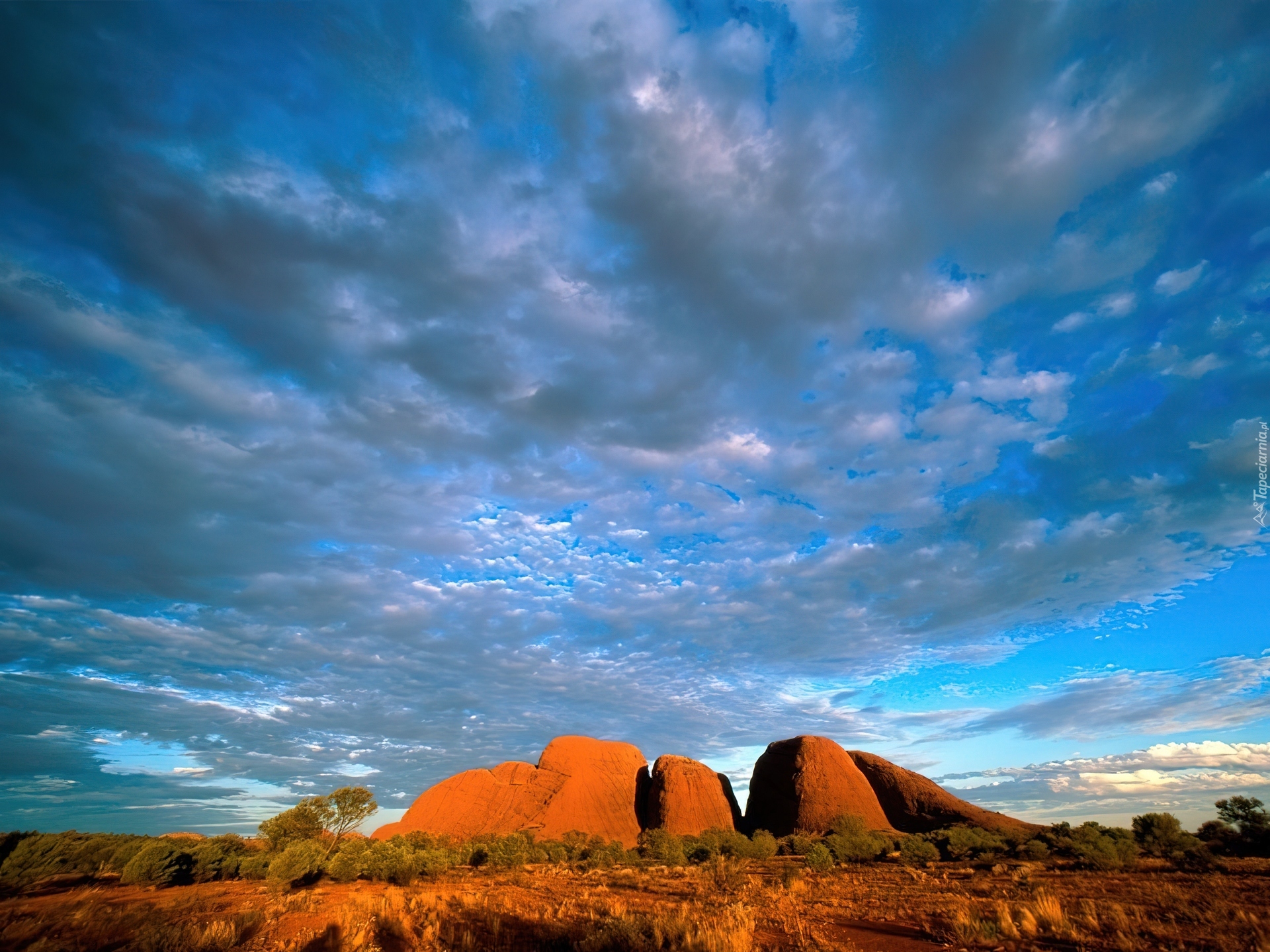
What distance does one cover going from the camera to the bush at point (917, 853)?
120ft

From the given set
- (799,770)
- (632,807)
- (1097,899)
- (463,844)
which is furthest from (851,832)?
(1097,899)

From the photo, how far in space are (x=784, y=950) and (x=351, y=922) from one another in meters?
12.2

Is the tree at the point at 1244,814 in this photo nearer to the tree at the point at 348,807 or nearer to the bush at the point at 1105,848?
the bush at the point at 1105,848

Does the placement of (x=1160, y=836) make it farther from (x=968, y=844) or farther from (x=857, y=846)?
(x=857, y=846)

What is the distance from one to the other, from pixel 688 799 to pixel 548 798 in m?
17.9

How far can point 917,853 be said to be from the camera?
38.4 m

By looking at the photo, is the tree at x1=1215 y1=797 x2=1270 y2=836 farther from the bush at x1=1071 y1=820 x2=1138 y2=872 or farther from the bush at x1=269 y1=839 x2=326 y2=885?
the bush at x1=269 y1=839 x2=326 y2=885

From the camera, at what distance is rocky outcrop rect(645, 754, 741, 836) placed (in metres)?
65.7

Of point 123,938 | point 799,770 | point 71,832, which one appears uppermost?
point 799,770

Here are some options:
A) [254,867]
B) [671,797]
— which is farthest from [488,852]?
[671,797]

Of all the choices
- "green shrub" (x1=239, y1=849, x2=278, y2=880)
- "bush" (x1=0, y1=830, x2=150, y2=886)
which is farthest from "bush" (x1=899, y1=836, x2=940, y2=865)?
"bush" (x1=0, y1=830, x2=150, y2=886)

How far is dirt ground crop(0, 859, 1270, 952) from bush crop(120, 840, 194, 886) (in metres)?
3.80

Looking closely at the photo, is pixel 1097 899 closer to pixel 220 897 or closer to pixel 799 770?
pixel 220 897

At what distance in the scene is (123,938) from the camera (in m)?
12.8
